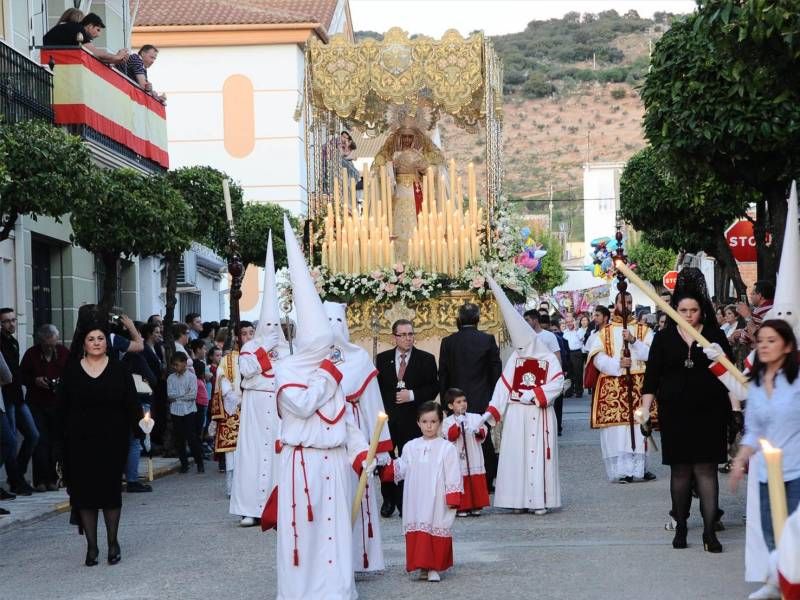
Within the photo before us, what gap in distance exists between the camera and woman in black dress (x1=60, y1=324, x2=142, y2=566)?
1127 centimetres

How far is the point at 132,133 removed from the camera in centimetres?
2542

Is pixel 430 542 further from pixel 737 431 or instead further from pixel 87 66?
pixel 87 66

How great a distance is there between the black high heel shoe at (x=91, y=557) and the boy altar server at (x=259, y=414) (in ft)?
7.21

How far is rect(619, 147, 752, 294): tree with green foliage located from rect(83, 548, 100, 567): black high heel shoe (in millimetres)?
15875

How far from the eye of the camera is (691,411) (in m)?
10.8

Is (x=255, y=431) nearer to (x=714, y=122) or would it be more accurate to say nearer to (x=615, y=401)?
(x=615, y=401)

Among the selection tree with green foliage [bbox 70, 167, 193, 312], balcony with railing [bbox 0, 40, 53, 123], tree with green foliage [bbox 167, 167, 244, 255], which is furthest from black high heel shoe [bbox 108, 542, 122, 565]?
tree with green foliage [bbox 167, 167, 244, 255]

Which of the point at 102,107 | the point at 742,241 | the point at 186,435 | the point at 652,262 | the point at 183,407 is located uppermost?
the point at 102,107

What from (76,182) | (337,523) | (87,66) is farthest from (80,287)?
(337,523)

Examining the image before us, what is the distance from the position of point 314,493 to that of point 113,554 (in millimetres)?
2612

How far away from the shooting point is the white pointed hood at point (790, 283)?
9.54 metres

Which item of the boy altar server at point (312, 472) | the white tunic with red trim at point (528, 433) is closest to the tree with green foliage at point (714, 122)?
the white tunic with red trim at point (528, 433)

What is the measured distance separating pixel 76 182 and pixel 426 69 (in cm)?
625

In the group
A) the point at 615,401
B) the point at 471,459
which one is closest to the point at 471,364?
the point at 471,459
